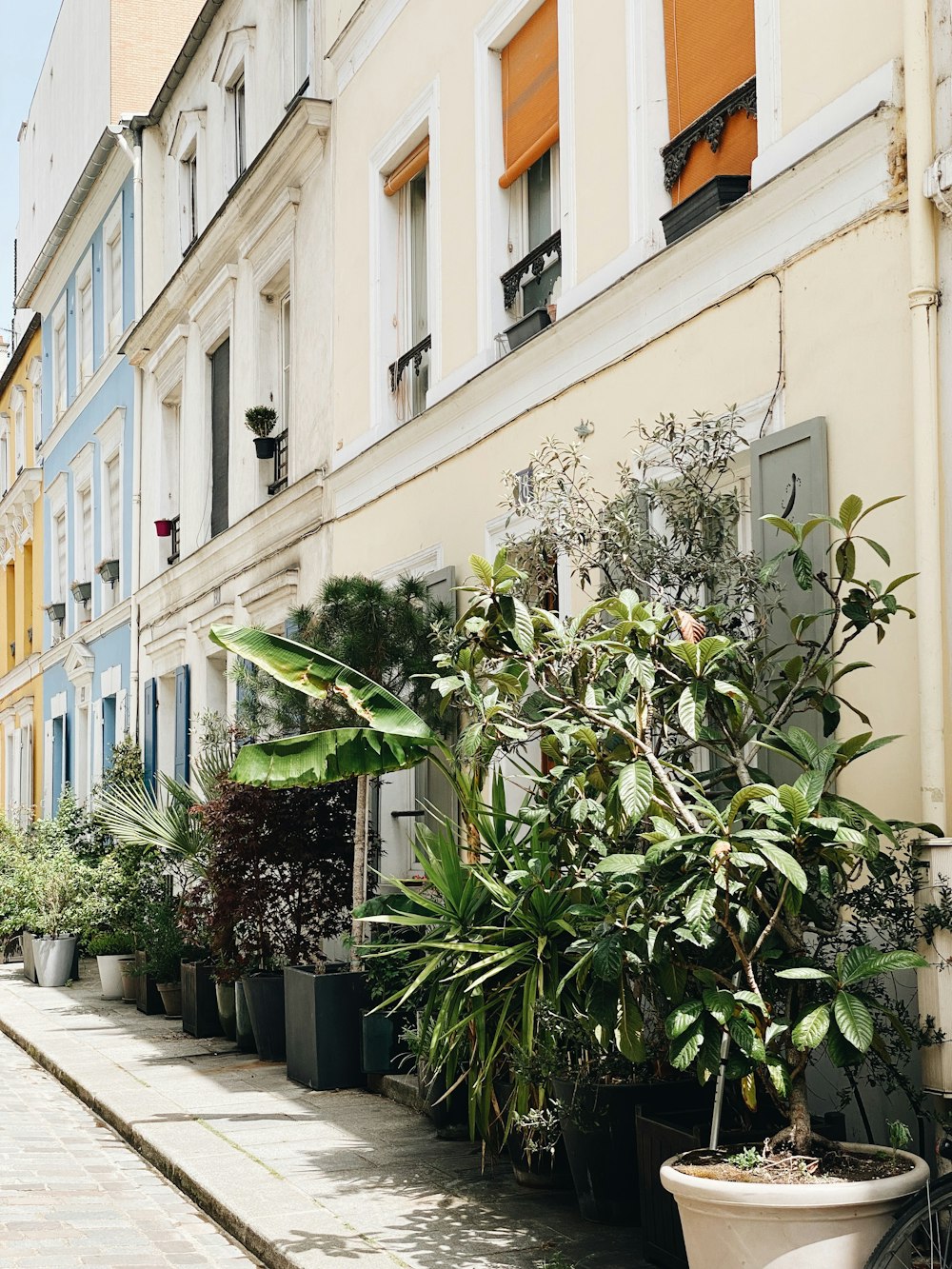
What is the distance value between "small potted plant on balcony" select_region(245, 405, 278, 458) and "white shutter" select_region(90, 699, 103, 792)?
8.01 m

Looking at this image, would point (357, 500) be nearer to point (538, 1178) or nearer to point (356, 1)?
point (356, 1)

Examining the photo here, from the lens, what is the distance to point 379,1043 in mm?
9117

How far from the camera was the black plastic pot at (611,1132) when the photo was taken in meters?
6.06

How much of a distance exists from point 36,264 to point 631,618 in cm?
2205

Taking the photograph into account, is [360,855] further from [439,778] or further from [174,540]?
[174,540]

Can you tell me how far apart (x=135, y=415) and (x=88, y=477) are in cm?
331

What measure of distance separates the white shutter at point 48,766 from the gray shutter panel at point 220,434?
30.6 feet

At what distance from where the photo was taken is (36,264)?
997 inches

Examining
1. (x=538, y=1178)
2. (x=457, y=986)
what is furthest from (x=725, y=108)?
(x=538, y=1178)

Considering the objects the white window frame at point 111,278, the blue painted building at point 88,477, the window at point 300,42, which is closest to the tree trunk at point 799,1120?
the window at point 300,42

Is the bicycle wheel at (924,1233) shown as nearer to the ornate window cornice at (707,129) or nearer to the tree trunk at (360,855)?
the ornate window cornice at (707,129)

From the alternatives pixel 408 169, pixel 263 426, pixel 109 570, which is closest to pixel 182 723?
Answer: pixel 109 570

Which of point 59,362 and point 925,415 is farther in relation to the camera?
point 59,362

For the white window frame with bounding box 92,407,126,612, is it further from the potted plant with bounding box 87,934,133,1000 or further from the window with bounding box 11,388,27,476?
the window with bounding box 11,388,27,476
